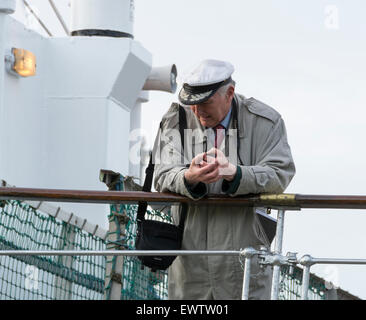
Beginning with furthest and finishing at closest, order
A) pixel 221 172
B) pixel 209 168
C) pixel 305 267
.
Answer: pixel 221 172, pixel 209 168, pixel 305 267

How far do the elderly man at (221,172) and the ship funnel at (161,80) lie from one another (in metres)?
7.81

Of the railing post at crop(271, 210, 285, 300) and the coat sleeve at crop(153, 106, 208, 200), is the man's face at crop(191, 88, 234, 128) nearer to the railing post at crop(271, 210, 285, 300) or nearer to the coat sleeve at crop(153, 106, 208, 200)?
the coat sleeve at crop(153, 106, 208, 200)

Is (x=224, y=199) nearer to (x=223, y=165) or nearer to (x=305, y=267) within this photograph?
(x=223, y=165)

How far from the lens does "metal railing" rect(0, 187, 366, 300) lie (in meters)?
3.64

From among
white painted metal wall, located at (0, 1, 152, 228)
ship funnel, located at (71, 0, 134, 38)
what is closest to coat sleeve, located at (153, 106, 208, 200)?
white painted metal wall, located at (0, 1, 152, 228)

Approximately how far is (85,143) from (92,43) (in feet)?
3.83

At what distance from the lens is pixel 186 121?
13.5 feet

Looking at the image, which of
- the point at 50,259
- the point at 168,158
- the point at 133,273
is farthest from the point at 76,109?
the point at 168,158

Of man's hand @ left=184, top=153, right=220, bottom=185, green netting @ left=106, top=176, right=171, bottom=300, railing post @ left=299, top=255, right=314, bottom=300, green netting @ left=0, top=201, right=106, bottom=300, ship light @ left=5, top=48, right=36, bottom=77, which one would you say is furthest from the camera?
ship light @ left=5, top=48, right=36, bottom=77

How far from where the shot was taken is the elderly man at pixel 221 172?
3914 millimetres

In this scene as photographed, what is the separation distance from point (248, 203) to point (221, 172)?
198 millimetres

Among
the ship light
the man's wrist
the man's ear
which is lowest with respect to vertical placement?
the man's wrist

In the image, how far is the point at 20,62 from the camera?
30.5ft
